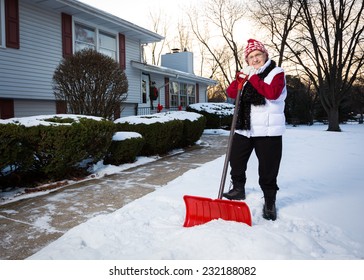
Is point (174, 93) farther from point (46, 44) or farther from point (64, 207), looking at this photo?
point (64, 207)

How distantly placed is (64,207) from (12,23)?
715 cm

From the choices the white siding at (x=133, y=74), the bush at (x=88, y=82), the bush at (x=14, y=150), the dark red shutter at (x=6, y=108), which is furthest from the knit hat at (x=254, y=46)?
the white siding at (x=133, y=74)

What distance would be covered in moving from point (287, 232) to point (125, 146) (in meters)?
3.94

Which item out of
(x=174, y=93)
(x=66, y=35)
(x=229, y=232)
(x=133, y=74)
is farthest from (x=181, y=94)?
(x=229, y=232)

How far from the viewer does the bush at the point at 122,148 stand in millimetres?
5816

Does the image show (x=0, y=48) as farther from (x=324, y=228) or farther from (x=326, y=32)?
(x=326, y=32)

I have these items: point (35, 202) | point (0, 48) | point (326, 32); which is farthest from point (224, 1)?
point (35, 202)

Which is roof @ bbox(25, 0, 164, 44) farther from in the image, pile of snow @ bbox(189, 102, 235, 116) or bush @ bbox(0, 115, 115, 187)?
bush @ bbox(0, 115, 115, 187)

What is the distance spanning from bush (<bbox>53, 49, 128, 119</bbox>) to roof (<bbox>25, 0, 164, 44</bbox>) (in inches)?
138

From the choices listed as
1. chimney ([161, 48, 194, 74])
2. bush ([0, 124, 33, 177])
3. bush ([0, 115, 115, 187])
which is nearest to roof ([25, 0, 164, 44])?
bush ([0, 115, 115, 187])

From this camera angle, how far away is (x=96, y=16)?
10453mm

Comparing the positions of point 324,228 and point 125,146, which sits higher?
point 125,146

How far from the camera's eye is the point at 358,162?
604 centimetres

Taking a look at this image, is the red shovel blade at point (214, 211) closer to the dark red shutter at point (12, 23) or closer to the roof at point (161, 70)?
the dark red shutter at point (12, 23)
